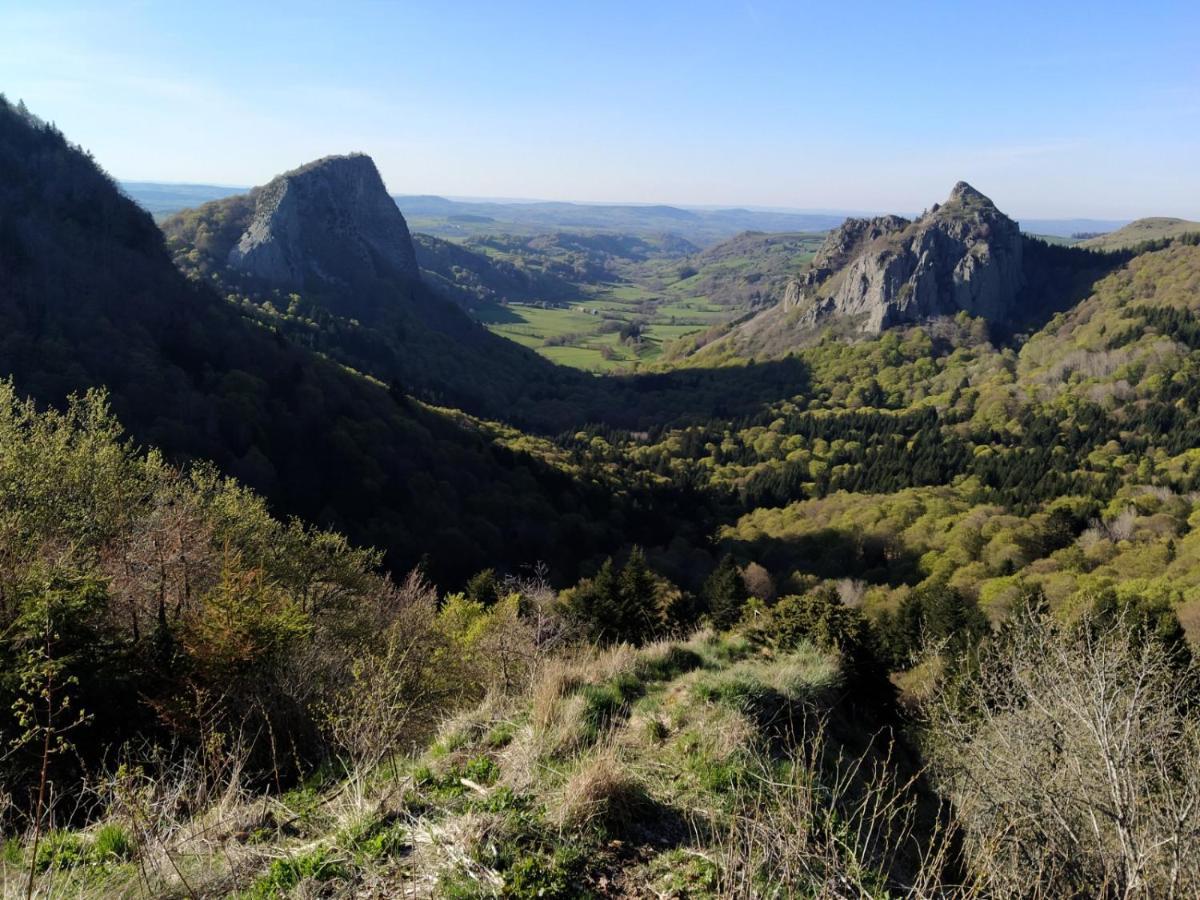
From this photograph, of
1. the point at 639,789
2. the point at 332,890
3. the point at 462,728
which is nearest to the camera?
the point at 332,890

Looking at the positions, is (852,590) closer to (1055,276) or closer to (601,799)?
(601,799)

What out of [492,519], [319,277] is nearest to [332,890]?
[492,519]

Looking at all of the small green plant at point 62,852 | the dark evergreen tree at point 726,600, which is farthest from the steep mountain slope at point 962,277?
the small green plant at point 62,852

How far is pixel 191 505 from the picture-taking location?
57.8ft

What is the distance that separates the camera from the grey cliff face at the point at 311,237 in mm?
159250

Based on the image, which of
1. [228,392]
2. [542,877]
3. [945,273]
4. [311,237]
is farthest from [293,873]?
[945,273]

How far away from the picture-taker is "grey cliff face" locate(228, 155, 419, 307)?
159250mm

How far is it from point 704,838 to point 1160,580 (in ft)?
195

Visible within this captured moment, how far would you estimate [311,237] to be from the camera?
177000 mm

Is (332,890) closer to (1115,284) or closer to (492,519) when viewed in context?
(492,519)

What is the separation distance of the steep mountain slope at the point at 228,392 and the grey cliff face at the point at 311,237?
7292 centimetres

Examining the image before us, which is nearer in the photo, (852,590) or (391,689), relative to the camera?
(391,689)

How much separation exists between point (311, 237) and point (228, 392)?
126 m

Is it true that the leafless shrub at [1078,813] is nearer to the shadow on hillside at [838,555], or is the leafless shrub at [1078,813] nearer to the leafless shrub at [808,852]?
the leafless shrub at [808,852]
